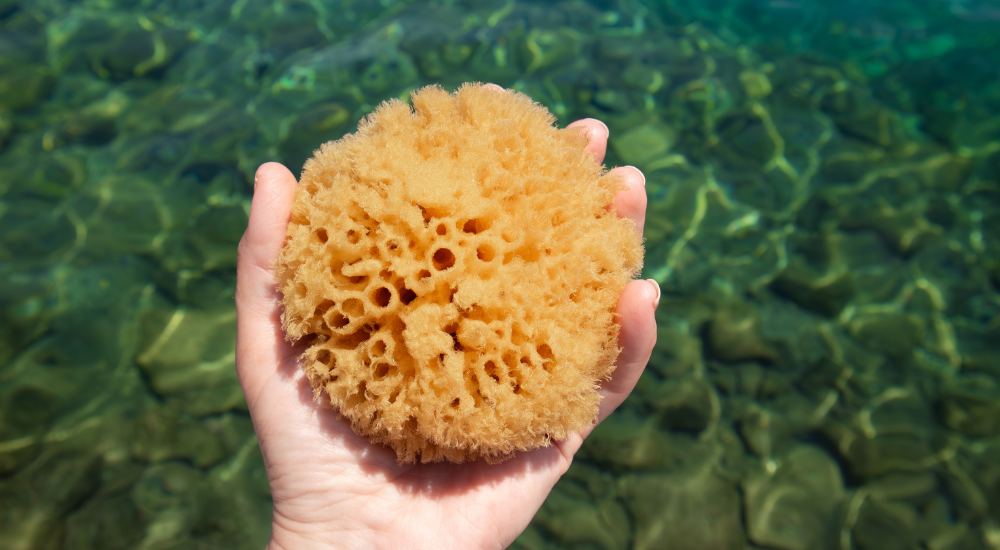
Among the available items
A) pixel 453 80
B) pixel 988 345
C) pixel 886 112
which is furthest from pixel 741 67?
pixel 988 345

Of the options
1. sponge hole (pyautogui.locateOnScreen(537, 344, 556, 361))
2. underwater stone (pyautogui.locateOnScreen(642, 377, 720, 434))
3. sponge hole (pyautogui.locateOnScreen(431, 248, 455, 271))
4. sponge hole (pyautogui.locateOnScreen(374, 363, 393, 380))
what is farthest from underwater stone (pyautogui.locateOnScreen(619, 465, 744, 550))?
sponge hole (pyautogui.locateOnScreen(431, 248, 455, 271))

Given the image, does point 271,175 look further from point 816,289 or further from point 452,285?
point 816,289

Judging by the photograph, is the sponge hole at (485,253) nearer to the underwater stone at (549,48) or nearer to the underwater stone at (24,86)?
the underwater stone at (549,48)

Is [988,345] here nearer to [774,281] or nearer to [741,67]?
[774,281]

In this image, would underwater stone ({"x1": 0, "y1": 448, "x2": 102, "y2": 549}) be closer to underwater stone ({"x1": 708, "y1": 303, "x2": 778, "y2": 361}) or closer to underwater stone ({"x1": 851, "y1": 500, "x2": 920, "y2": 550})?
underwater stone ({"x1": 708, "y1": 303, "x2": 778, "y2": 361})

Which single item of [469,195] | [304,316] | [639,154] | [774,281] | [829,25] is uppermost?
[469,195]
